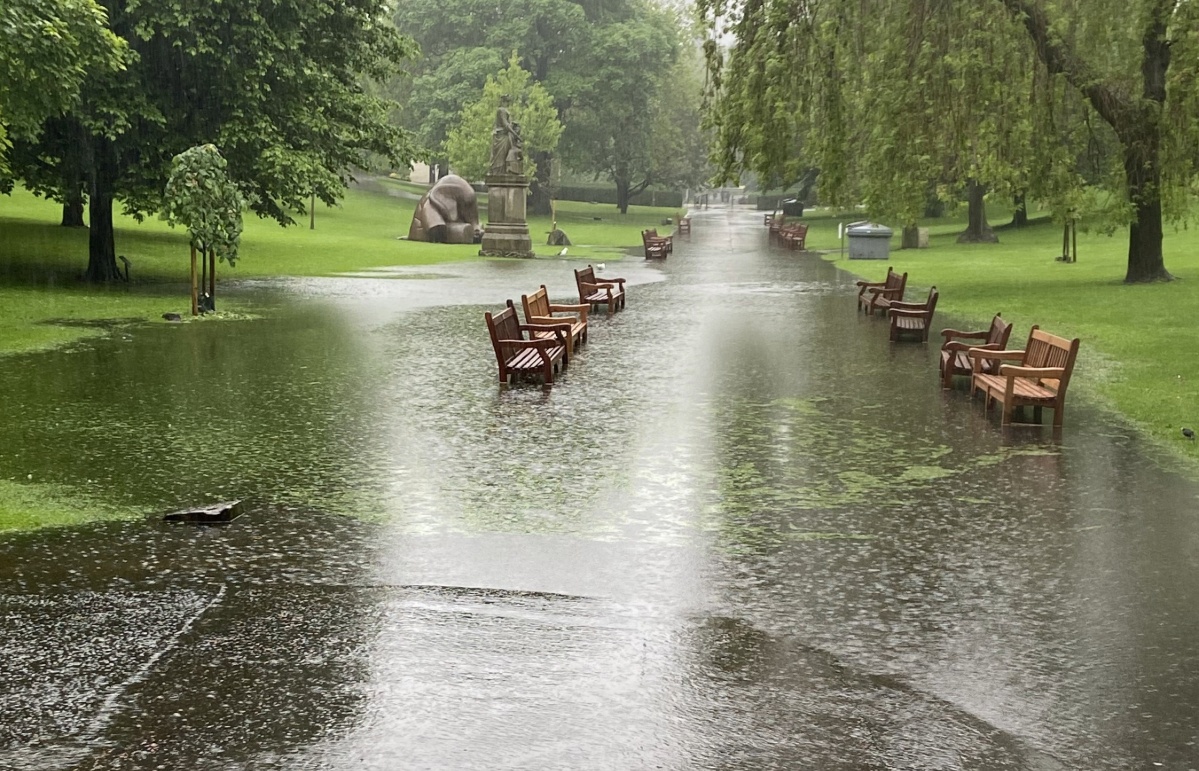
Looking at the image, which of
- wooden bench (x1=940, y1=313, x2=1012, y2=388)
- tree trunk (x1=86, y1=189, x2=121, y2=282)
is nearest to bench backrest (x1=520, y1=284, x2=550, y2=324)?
wooden bench (x1=940, y1=313, x2=1012, y2=388)

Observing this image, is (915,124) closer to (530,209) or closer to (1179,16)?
(1179,16)

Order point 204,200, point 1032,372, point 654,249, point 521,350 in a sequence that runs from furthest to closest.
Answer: point 654,249
point 204,200
point 521,350
point 1032,372

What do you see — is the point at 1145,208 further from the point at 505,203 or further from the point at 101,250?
the point at 505,203

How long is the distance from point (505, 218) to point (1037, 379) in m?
32.7

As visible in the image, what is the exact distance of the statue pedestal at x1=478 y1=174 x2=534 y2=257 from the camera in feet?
148

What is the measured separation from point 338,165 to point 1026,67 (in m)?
15.5

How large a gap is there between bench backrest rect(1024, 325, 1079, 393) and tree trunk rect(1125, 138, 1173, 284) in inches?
475

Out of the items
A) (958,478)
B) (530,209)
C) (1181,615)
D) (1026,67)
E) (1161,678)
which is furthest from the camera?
(530,209)

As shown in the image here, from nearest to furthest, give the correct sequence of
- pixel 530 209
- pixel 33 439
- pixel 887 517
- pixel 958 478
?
pixel 887 517 < pixel 958 478 < pixel 33 439 < pixel 530 209

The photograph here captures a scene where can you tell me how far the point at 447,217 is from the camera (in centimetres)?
5362

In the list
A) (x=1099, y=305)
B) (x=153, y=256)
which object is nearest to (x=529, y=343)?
(x=1099, y=305)

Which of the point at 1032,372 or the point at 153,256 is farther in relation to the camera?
the point at 153,256

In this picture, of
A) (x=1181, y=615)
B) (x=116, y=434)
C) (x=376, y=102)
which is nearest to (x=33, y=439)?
(x=116, y=434)

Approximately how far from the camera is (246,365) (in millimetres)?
17062
